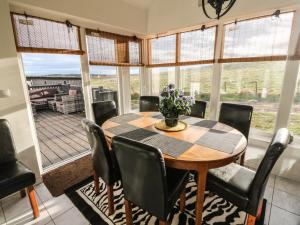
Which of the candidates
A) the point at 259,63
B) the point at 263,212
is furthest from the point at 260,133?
the point at 263,212

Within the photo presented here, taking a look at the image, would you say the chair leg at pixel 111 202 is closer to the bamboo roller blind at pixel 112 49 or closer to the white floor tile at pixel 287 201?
the white floor tile at pixel 287 201

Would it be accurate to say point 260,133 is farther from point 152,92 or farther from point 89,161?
point 89,161

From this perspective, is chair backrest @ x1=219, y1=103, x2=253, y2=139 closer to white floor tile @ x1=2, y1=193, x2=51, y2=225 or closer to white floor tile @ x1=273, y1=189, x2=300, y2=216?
white floor tile @ x1=273, y1=189, x2=300, y2=216

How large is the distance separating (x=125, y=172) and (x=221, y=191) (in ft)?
2.89

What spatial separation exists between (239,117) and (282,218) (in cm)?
117

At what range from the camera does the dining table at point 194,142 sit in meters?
1.33

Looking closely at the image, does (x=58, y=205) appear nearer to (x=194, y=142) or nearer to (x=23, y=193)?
(x=23, y=193)

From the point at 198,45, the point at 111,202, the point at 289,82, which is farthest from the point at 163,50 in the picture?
the point at 111,202

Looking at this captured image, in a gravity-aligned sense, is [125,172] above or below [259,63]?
below

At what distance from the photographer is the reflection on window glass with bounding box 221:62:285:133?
94.7 inches

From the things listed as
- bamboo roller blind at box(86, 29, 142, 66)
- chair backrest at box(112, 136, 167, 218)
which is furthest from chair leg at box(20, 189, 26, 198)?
bamboo roller blind at box(86, 29, 142, 66)

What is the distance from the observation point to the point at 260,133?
2.64 meters

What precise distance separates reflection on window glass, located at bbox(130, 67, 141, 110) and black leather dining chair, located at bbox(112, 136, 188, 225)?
8.88 ft

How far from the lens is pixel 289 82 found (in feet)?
7.27
